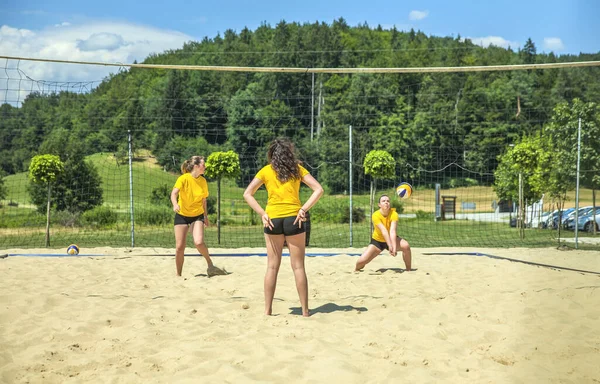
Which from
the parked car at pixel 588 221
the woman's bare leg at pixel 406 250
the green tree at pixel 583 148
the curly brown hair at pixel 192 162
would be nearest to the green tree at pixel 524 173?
the green tree at pixel 583 148

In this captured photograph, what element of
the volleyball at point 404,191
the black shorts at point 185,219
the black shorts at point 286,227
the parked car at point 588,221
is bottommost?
the parked car at point 588,221

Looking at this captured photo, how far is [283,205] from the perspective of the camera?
469 centimetres

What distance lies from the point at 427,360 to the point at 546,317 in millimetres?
1588

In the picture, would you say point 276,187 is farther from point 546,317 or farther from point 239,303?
point 546,317

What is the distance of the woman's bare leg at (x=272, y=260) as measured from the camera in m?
4.76

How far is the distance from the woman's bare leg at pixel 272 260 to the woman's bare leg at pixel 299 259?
81 millimetres

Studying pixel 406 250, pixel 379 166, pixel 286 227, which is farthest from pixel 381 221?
pixel 379 166

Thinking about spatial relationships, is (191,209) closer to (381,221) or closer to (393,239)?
(381,221)

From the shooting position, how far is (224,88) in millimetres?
57750

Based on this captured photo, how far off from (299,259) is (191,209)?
100 inches

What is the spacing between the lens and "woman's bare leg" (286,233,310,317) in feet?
15.5

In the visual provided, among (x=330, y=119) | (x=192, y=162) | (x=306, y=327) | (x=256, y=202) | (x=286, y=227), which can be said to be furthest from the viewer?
(x=330, y=119)

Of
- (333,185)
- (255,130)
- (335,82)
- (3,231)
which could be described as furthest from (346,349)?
(335,82)

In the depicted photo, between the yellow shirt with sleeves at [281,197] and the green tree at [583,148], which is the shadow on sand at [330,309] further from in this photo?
the green tree at [583,148]
